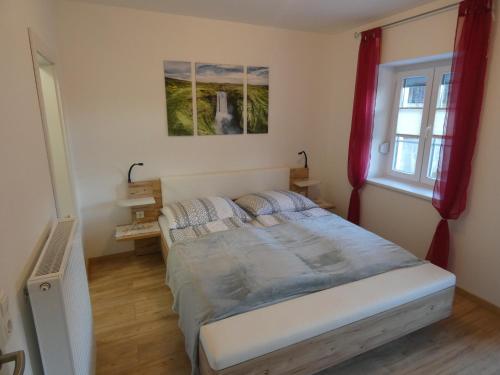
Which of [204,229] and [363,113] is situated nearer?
[204,229]

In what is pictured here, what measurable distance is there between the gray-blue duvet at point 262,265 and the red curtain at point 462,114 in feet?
2.07

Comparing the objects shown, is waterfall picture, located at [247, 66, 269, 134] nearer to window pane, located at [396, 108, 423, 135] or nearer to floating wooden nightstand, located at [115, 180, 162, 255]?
floating wooden nightstand, located at [115, 180, 162, 255]

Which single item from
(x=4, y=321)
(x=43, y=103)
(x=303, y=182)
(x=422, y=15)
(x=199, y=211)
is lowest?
(x=199, y=211)

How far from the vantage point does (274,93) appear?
359 centimetres

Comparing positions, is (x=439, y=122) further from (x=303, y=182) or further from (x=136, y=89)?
(x=136, y=89)

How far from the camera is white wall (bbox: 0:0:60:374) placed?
39.4 inches

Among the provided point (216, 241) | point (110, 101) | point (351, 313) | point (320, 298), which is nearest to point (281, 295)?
point (320, 298)

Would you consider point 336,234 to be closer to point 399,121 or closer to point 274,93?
point 399,121

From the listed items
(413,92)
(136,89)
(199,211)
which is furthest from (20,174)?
(413,92)

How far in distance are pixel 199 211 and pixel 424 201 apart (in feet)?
7.05

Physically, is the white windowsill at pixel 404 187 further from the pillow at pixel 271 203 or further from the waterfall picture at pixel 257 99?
the waterfall picture at pixel 257 99

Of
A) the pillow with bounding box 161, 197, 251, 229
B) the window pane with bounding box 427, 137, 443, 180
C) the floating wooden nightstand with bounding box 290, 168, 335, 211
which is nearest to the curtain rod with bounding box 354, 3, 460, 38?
the window pane with bounding box 427, 137, 443, 180

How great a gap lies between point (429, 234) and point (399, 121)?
1.27m

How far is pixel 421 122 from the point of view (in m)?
3.02
